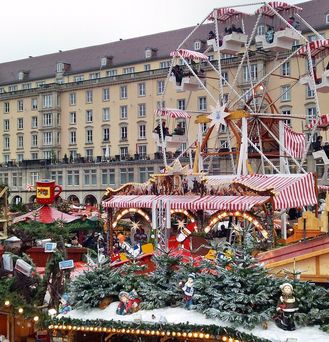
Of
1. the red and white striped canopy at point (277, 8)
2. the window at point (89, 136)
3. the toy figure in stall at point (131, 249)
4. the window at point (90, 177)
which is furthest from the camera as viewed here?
the window at point (89, 136)

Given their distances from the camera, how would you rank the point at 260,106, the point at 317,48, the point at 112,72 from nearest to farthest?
the point at 317,48 < the point at 260,106 < the point at 112,72

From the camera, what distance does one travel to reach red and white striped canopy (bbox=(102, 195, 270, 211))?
63.9 ft

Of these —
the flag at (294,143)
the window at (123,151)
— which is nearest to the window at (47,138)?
the window at (123,151)

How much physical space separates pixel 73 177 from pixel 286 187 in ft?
158

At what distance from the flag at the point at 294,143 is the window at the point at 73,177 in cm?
4253

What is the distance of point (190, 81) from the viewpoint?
94.7 feet

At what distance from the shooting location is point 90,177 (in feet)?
215

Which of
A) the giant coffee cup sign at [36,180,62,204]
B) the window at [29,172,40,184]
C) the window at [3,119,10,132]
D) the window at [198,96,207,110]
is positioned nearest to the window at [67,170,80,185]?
the window at [29,172,40,184]

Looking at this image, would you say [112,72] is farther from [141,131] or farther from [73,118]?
[141,131]

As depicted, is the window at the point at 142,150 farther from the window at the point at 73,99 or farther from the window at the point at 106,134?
the window at the point at 73,99

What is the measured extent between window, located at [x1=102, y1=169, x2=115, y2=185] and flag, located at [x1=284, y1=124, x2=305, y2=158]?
3816 centimetres

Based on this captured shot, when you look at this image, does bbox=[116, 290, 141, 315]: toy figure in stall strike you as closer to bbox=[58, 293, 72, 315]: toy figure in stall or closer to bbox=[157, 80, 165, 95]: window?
bbox=[58, 293, 72, 315]: toy figure in stall

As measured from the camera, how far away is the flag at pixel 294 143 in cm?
2597

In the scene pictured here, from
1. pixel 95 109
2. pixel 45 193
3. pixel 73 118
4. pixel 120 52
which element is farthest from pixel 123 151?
pixel 45 193
